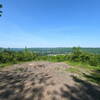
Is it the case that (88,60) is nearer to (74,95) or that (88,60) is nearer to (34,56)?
(34,56)

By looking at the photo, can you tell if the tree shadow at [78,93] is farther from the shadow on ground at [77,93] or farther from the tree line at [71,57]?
the tree line at [71,57]

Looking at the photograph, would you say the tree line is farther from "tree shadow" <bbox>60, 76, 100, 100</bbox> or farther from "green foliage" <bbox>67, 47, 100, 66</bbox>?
"tree shadow" <bbox>60, 76, 100, 100</bbox>

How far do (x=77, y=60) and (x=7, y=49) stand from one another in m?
9.36

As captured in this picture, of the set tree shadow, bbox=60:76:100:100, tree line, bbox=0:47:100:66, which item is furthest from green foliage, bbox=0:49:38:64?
tree shadow, bbox=60:76:100:100

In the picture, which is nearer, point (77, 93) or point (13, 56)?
point (77, 93)

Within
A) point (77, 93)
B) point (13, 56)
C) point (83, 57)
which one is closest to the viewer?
point (77, 93)

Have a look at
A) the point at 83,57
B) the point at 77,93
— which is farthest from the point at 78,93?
the point at 83,57

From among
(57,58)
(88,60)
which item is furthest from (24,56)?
(88,60)

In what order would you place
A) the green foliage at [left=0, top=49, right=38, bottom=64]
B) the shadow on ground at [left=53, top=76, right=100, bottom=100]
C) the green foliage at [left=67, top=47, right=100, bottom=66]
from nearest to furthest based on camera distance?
the shadow on ground at [left=53, top=76, right=100, bottom=100] < the green foliage at [left=0, top=49, right=38, bottom=64] < the green foliage at [left=67, top=47, right=100, bottom=66]

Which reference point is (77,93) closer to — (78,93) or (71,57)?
(78,93)

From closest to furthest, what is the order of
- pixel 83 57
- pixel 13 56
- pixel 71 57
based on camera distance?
pixel 13 56 < pixel 83 57 < pixel 71 57

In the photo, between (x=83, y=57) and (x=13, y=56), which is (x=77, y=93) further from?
(x=13, y=56)

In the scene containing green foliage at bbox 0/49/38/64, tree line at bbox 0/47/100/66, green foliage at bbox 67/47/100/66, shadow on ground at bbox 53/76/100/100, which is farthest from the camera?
green foliage at bbox 67/47/100/66

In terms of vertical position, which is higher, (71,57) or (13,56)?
(13,56)
